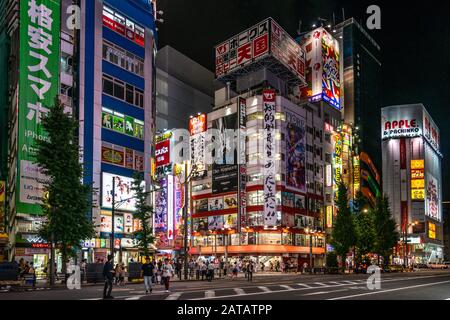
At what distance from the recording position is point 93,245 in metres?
53.6

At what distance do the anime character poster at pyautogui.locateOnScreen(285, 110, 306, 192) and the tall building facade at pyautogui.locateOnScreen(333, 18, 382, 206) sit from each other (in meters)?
58.3

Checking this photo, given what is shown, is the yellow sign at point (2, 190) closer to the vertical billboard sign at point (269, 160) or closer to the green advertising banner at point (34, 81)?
the green advertising banner at point (34, 81)

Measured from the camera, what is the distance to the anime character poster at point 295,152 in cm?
8638

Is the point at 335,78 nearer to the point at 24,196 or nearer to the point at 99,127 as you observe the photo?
the point at 99,127

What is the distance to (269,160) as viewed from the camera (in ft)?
271

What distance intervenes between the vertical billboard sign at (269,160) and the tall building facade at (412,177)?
292ft

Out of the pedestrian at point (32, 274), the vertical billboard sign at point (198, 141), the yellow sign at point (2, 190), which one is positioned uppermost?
the vertical billboard sign at point (198, 141)

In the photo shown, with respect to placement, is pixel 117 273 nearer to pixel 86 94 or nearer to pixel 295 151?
pixel 86 94

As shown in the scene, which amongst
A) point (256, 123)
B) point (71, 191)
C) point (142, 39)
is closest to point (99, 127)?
point (142, 39)

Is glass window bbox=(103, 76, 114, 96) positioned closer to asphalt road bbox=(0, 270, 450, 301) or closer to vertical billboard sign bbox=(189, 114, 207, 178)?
asphalt road bbox=(0, 270, 450, 301)

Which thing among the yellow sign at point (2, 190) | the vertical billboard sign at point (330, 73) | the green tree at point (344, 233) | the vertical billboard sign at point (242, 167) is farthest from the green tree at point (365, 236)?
the yellow sign at point (2, 190)

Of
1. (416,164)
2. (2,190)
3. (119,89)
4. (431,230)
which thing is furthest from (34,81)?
(431,230)

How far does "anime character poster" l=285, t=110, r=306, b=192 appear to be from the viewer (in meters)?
86.4

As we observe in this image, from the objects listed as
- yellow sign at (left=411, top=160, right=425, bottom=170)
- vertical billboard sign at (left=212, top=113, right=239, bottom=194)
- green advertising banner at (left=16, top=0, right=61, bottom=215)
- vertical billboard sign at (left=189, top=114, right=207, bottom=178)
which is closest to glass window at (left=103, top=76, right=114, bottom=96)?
green advertising banner at (left=16, top=0, right=61, bottom=215)
